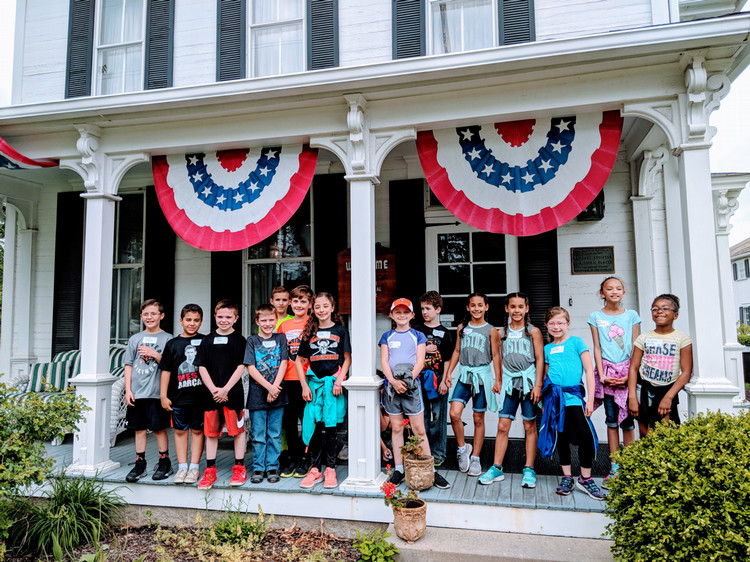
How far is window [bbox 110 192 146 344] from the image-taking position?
6.59 m

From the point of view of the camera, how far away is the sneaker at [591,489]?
3.54 m

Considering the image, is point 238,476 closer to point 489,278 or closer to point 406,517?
point 406,517

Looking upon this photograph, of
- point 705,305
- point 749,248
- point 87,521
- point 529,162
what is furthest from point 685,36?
point 749,248

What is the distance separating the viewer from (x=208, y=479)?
13.1ft

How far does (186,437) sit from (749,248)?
3394cm

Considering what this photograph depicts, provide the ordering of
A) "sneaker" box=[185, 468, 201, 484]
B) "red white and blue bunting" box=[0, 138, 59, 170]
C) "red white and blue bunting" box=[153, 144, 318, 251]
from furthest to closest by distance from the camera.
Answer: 1. "red white and blue bunting" box=[0, 138, 59, 170]
2. "red white and blue bunting" box=[153, 144, 318, 251]
3. "sneaker" box=[185, 468, 201, 484]

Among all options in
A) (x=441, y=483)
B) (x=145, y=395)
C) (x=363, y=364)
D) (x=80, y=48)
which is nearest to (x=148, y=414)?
(x=145, y=395)

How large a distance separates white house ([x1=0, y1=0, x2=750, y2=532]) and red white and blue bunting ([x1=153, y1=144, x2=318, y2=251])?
0.02 metres

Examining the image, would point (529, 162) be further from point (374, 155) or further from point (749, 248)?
point (749, 248)

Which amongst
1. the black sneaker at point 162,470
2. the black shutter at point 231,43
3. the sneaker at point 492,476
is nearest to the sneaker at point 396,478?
the sneaker at point 492,476

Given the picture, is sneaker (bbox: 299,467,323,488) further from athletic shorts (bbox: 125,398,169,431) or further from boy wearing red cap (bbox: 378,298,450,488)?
athletic shorts (bbox: 125,398,169,431)

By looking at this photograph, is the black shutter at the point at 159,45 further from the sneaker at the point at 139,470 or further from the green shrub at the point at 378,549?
the green shrub at the point at 378,549

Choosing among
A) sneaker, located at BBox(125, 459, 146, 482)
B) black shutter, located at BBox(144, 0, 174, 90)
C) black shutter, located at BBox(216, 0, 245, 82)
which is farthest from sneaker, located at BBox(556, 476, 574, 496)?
black shutter, located at BBox(144, 0, 174, 90)

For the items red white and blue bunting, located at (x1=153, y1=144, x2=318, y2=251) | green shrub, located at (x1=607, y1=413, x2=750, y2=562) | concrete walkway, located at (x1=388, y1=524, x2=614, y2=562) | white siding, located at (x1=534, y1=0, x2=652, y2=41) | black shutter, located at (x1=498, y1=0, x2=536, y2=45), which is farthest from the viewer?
black shutter, located at (x1=498, y1=0, x2=536, y2=45)
